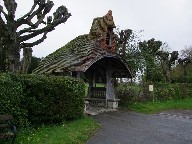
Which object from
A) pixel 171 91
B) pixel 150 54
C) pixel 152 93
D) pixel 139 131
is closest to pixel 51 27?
pixel 139 131

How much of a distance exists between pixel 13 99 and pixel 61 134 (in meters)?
2.09

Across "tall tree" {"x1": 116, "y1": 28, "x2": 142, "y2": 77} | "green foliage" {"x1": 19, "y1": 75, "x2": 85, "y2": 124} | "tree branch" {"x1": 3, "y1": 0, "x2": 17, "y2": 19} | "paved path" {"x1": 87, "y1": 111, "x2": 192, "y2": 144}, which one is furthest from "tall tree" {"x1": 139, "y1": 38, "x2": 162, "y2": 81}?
"green foliage" {"x1": 19, "y1": 75, "x2": 85, "y2": 124}

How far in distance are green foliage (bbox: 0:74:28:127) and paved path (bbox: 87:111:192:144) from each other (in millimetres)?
2613

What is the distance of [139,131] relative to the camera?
617 inches

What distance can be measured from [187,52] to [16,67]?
2506 inches

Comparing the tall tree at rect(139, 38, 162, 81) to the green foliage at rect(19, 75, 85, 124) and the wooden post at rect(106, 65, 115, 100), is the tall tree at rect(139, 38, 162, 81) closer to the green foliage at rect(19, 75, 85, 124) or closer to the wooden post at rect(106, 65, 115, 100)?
the wooden post at rect(106, 65, 115, 100)

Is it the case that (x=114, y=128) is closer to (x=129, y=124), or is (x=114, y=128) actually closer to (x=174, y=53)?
(x=129, y=124)


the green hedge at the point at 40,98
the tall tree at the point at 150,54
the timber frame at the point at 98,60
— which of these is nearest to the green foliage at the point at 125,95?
the timber frame at the point at 98,60

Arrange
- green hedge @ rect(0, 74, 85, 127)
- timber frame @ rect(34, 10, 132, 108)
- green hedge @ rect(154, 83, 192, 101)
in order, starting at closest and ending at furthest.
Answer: green hedge @ rect(0, 74, 85, 127) < timber frame @ rect(34, 10, 132, 108) < green hedge @ rect(154, 83, 192, 101)

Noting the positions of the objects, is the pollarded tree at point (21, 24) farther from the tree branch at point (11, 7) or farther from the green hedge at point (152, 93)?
the green hedge at point (152, 93)

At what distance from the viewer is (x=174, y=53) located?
4538 cm

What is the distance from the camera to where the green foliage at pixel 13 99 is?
1189cm

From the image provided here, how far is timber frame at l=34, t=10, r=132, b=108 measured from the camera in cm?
2264

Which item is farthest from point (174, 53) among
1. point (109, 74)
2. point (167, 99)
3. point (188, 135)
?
point (188, 135)
